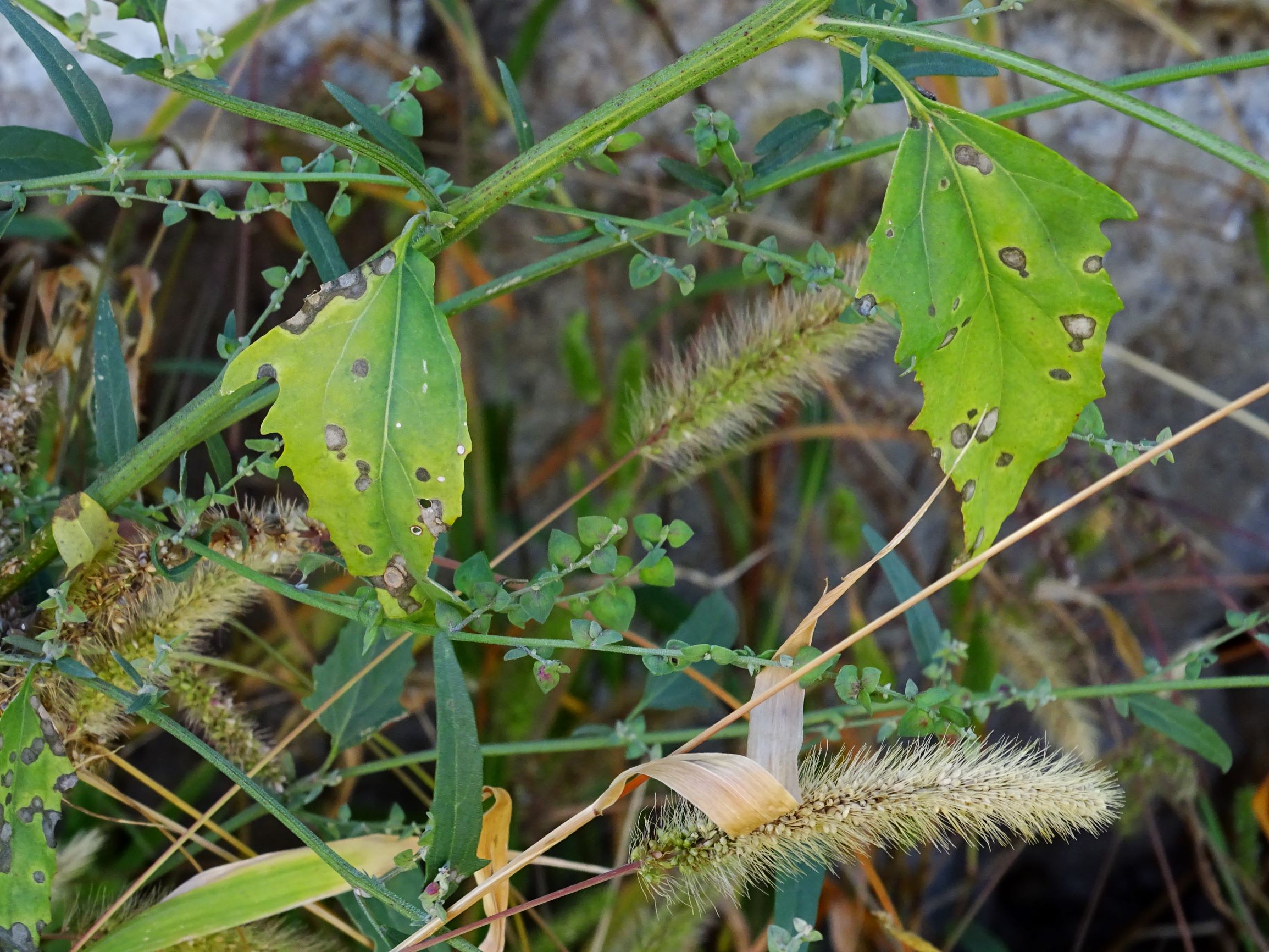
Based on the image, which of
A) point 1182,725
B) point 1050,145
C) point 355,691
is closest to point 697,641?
point 355,691

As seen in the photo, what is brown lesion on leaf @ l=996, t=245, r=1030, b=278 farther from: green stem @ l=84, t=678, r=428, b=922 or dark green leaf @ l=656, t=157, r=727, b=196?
green stem @ l=84, t=678, r=428, b=922

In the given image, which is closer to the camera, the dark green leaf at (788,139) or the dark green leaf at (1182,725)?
the dark green leaf at (788,139)

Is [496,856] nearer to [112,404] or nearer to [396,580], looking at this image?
[396,580]

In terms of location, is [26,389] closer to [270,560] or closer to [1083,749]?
[270,560]

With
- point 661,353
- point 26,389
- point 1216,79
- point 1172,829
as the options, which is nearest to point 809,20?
point 26,389

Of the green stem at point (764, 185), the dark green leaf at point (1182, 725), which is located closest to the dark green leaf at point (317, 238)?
the green stem at point (764, 185)

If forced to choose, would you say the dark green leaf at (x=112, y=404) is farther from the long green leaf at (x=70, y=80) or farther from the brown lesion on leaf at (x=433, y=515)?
the brown lesion on leaf at (x=433, y=515)

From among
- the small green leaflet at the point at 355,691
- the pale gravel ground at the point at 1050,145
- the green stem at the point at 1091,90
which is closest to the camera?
the green stem at the point at 1091,90
